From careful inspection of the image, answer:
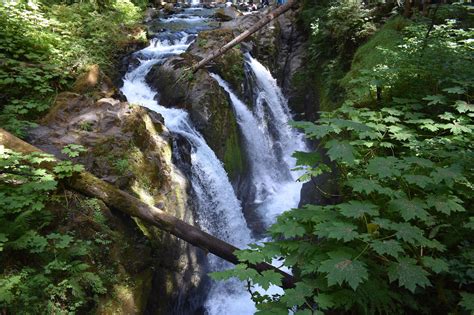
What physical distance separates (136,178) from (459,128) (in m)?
4.56

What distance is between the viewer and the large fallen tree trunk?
4.37 m

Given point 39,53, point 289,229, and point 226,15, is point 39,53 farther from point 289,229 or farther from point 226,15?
point 226,15

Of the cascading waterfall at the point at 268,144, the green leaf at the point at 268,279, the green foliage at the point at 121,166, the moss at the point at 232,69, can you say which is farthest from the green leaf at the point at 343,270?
the moss at the point at 232,69

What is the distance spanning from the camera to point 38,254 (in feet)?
11.3

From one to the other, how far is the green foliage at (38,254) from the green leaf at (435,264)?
3238 mm

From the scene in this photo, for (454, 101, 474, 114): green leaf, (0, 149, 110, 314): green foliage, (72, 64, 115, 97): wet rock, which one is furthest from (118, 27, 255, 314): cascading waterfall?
(454, 101, 474, 114): green leaf

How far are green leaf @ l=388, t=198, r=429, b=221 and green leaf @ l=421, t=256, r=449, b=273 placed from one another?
0.32 meters

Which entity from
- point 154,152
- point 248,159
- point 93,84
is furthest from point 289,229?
Result: point 248,159

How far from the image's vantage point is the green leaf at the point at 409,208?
8.10 feet

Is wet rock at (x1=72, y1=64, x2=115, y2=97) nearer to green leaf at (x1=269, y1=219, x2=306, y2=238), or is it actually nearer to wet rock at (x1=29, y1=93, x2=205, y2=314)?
wet rock at (x1=29, y1=93, x2=205, y2=314)

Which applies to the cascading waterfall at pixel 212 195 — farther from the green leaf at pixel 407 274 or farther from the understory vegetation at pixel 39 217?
the green leaf at pixel 407 274

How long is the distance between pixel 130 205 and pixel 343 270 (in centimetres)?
323

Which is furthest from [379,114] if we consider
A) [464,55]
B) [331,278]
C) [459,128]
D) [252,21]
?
[252,21]

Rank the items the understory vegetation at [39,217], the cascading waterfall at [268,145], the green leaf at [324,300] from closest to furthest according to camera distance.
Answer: the green leaf at [324,300] < the understory vegetation at [39,217] < the cascading waterfall at [268,145]
